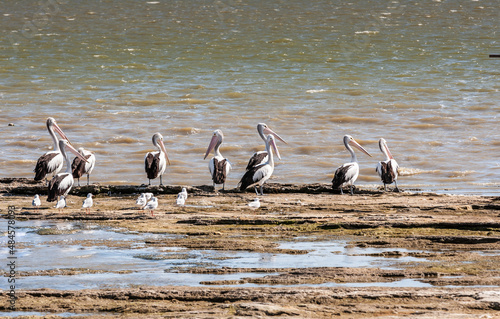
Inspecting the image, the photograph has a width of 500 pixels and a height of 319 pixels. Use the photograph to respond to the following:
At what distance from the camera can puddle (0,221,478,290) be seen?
6672mm

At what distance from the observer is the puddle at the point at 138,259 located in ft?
21.9

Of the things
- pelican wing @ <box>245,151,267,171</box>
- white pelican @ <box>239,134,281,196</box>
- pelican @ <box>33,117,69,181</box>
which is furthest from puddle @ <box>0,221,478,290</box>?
pelican wing @ <box>245,151,267,171</box>

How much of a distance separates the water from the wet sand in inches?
101

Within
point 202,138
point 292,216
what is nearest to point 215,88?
point 202,138

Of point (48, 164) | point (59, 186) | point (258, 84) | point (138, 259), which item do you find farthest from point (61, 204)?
point (258, 84)

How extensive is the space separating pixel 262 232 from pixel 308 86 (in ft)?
59.6

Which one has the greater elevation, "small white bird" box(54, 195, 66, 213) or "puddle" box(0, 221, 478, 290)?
"small white bird" box(54, 195, 66, 213)

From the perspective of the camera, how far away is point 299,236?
838cm

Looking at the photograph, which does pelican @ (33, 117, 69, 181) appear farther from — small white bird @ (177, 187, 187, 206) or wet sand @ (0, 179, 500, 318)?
small white bird @ (177, 187, 187, 206)

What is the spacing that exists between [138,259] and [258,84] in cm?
1955

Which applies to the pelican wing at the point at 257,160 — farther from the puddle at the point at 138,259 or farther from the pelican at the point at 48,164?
the puddle at the point at 138,259

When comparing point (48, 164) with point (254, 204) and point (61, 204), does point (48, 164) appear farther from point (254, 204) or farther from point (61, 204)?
point (254, 204)

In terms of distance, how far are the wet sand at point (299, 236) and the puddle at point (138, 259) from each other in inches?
6.6

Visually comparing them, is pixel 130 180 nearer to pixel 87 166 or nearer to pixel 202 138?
pixel 87 166
